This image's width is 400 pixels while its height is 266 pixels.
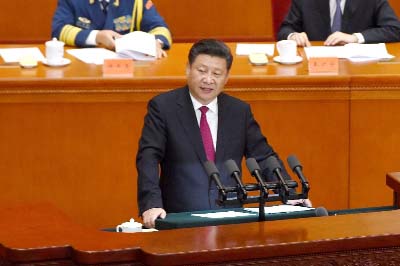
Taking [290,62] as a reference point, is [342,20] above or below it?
above

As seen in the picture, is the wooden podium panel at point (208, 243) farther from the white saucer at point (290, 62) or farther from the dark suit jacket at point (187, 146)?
the white saucer at point (290, 62)

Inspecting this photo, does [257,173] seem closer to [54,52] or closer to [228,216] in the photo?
[228,216]

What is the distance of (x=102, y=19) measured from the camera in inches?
221

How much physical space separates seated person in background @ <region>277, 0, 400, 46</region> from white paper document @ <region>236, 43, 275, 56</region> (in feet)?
0.57

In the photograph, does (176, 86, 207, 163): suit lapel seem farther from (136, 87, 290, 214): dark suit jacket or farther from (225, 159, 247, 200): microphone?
(225, 159, 247, 200): microphone

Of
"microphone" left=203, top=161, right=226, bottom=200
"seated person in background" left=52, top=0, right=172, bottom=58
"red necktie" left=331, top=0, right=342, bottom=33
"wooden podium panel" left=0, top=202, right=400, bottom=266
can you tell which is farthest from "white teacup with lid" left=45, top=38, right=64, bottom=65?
"wooden podium panel" left=0, top=202, right=400, bottom=266

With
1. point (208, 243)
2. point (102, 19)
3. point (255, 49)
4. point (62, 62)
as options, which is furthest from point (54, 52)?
point (208, 243)

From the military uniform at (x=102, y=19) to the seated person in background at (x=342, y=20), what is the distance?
67 centimetres

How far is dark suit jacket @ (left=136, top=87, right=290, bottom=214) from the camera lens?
3742 mm

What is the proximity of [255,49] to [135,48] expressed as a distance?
2.10 feet

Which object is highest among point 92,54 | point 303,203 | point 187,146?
point 92,54

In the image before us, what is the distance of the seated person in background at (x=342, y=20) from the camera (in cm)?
569

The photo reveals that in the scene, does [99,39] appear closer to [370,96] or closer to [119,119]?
[119,119]

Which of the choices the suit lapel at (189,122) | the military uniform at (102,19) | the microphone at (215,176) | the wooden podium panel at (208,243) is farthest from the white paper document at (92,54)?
the wooden podium panel at (208,243)
